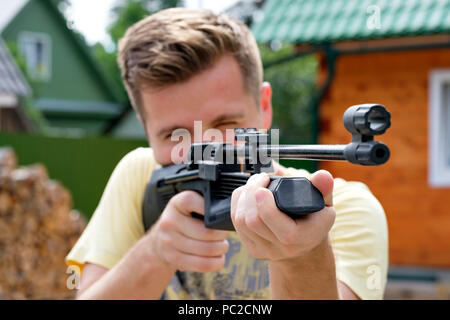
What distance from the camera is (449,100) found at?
15.2 feet

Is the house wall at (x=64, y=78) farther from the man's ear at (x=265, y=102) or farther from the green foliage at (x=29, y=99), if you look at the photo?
the man's ear at (x=265, y=102)

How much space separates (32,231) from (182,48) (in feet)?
9.55

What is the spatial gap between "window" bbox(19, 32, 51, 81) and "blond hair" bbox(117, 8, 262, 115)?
1468cm

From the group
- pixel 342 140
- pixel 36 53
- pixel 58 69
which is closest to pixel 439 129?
pixel 342 140

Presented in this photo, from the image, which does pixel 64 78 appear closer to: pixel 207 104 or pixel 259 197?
pixel 207 104

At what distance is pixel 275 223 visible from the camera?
0.75 m

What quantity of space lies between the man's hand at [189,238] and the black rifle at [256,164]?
0.12 feet

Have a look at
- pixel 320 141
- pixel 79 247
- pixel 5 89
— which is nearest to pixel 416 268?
pixel 320 141

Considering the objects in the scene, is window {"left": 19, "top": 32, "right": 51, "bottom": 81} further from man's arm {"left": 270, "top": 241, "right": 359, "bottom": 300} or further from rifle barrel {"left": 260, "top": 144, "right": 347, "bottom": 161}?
rifle barrel {"left": 260, "top": 144, "right": 347, "bottom": 161}

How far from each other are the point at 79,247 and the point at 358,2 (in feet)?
12.3

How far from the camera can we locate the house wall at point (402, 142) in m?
4.16

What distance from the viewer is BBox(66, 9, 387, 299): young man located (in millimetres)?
1175
